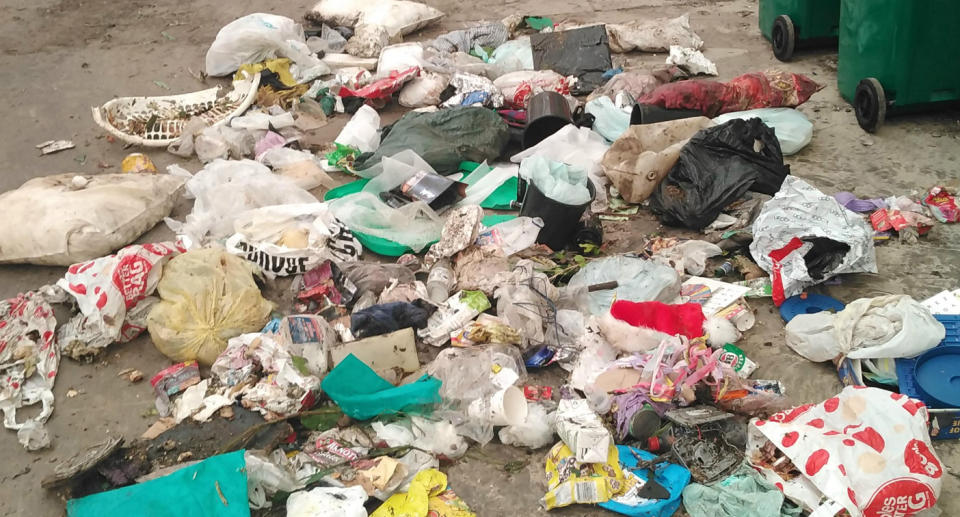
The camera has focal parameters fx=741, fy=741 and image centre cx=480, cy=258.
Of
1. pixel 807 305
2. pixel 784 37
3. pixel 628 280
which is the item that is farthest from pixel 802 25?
pixel 628 280

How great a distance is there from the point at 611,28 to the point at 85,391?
15.1 feet

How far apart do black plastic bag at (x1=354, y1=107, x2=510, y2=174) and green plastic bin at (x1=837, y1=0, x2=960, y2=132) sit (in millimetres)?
2246

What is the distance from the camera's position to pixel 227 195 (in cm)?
404

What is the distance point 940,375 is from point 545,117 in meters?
2.57

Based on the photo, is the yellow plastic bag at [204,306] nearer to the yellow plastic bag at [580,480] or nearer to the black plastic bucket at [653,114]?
the yellow plastic bag at [580,480]

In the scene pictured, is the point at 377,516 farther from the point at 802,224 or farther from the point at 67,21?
the point at 67,21

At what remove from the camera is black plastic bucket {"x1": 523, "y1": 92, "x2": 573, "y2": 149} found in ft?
14.9

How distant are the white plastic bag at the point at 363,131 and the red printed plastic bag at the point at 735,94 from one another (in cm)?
172

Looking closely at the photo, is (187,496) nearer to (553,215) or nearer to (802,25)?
(553,215)

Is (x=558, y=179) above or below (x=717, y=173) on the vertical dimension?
above

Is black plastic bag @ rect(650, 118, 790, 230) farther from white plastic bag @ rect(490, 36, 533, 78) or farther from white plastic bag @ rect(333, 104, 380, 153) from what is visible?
white plastic bag @ rect(490, 36, 533, 78)

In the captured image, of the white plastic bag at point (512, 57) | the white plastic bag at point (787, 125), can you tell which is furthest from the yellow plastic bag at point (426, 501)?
the white plastic bag at point (512, 57)

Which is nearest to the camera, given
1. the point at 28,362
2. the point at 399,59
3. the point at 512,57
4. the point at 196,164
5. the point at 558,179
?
the point at 28,362

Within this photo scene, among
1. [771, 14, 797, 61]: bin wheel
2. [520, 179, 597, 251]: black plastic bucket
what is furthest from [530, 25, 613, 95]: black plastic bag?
[520, 179, 597, 251]: black plastic bucket
